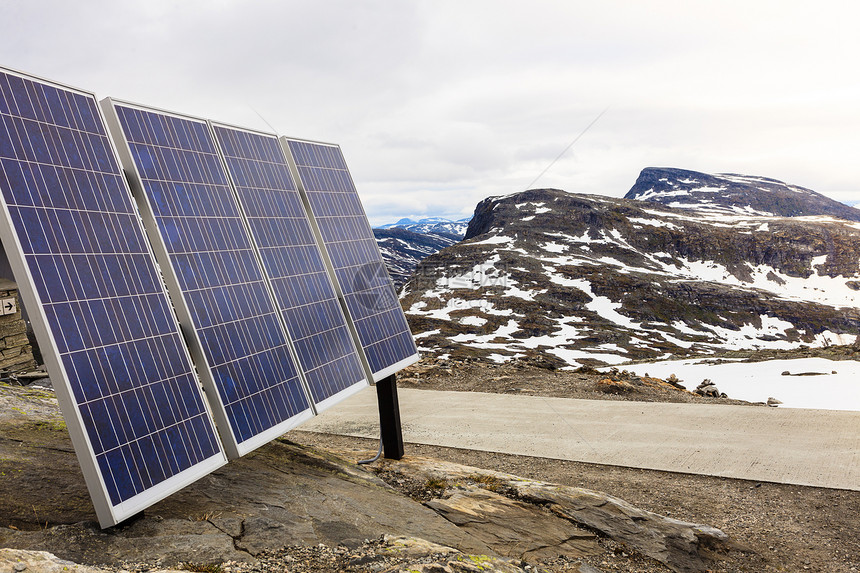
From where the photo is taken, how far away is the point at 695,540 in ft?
35.8

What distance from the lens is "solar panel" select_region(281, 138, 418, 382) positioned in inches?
500

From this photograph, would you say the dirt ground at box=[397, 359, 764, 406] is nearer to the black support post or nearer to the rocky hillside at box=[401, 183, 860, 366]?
the black support post

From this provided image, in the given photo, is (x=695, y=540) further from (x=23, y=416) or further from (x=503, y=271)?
(x=503, y=271)

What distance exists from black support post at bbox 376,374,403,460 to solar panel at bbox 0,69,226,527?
5.75 m

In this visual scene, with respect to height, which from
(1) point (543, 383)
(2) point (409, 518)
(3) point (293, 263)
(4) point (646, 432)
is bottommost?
(4) point (646, 432)

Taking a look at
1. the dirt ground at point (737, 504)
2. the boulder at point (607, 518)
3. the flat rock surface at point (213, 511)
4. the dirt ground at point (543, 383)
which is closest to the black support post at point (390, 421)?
the boulder at point (607, 518)

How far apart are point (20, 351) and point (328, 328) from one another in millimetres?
12910

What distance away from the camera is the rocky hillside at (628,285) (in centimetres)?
9875

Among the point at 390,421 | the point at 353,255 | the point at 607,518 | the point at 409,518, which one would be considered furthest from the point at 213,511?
the point at 607,518

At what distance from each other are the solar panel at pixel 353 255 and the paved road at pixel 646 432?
570 cm

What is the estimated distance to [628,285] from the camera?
417 ft

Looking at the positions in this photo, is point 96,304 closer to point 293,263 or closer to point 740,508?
point 293,263

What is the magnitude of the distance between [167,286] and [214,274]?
0.89 m

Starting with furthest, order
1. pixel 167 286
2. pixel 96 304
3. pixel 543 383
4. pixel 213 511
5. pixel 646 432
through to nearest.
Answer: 1. pixel 543 383
2. pixel 646 432
3. pixel 167 286
4. pixel 213 511
5. pixel 96 304
